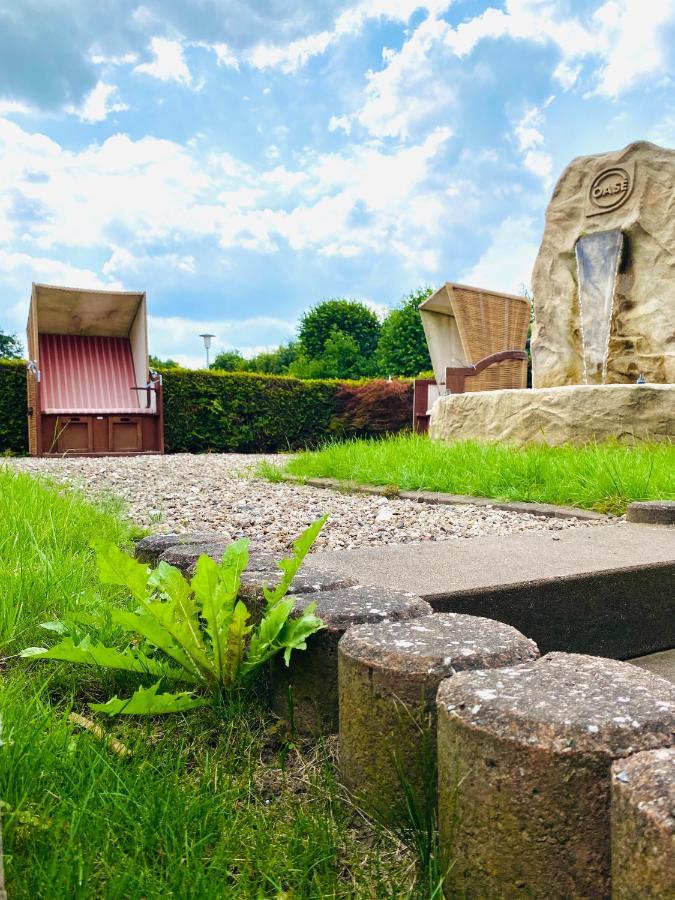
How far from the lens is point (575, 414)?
16.4 feet

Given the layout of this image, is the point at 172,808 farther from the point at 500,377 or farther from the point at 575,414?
the point at 500,377

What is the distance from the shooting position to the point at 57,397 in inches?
385

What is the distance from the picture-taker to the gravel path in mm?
2658

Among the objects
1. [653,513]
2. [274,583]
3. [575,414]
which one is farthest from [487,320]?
[274,583]

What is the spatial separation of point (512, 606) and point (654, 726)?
0.77 metres

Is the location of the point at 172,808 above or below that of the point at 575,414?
below

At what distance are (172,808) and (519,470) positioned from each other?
3.26 metres

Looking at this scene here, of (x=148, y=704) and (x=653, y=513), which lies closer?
(x=148, y=704)

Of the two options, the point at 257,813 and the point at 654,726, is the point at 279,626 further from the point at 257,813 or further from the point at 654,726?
the point at 654,726

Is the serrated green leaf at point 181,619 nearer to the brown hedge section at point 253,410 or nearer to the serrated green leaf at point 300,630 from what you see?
the serrated green leaf at point 300,630

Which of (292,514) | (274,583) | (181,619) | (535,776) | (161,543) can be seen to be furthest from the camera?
(292,514)

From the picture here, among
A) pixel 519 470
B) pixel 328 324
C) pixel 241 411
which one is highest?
pixel 328 324

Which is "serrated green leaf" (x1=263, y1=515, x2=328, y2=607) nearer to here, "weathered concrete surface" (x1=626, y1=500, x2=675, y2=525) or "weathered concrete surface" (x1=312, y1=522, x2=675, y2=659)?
"weathered concrete surface" (x1=312, y1=522, x2=675, y2=659)

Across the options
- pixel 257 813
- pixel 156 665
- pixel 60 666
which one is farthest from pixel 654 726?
pixel 60 666
